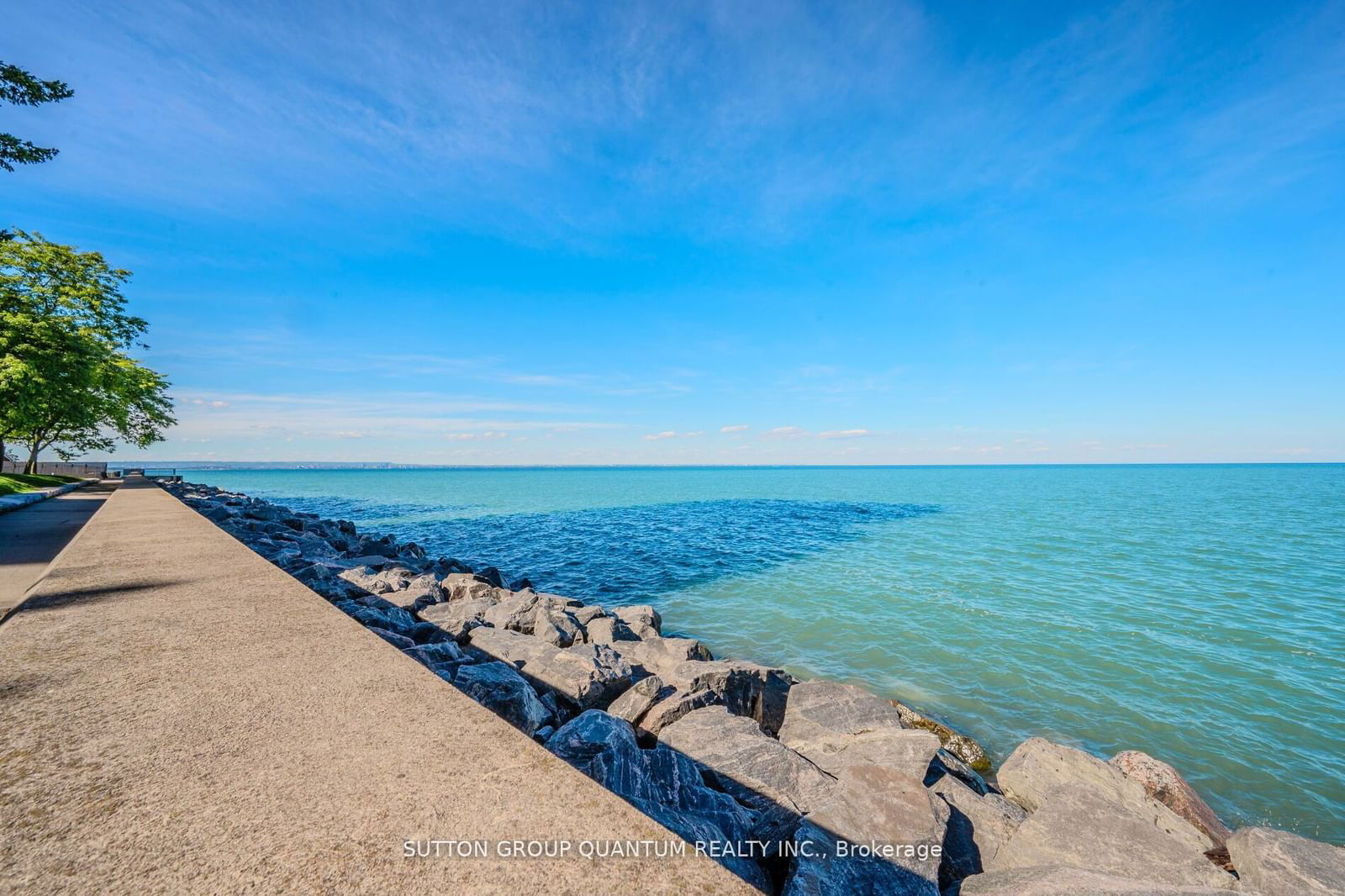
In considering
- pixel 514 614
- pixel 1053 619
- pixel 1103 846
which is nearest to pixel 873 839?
pixel 1103 846

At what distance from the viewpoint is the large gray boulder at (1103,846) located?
146 inches

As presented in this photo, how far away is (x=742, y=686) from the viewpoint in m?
6.72

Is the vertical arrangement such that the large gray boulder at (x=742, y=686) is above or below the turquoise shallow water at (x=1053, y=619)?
above

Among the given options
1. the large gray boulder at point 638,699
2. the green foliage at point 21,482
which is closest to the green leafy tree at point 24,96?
the green foliage at point 21,482

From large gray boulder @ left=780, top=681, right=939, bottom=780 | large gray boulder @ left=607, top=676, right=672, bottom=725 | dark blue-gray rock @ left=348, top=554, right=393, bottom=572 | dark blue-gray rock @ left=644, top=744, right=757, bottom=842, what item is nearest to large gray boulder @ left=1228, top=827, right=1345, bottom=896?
large gray boulder @ left=780, top=681, right=939, bottom=780

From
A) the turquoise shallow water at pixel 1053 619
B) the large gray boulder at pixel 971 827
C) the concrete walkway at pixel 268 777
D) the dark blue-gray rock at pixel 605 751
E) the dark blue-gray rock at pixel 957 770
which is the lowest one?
the turquoise shallow water at pixel 1053 619

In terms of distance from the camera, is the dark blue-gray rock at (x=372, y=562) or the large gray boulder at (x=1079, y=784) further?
the dark blue-gray rock at (x=372, y=562)

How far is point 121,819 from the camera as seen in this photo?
204 cm

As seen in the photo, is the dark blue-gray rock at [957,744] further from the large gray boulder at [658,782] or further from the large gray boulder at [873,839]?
the large gray boulder at [658,782]

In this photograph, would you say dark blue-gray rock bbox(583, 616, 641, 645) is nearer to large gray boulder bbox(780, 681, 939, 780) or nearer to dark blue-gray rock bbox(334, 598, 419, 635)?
dark blue-gray rock bbox(334, 598, 419, 635)

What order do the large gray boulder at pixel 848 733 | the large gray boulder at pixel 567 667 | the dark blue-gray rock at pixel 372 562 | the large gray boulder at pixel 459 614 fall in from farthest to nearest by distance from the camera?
the dark blue-gray rock at pixel 372 562, the large gray boulder at pixel 459 614, the large gray boulder at pixel 567 667, the large gray boulder at pixel 848 733

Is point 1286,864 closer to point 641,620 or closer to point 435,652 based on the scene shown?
point 435,652

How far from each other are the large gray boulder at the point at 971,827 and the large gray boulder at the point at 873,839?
37cm

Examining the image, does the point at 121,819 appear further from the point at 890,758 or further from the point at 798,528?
the point at 798,528
